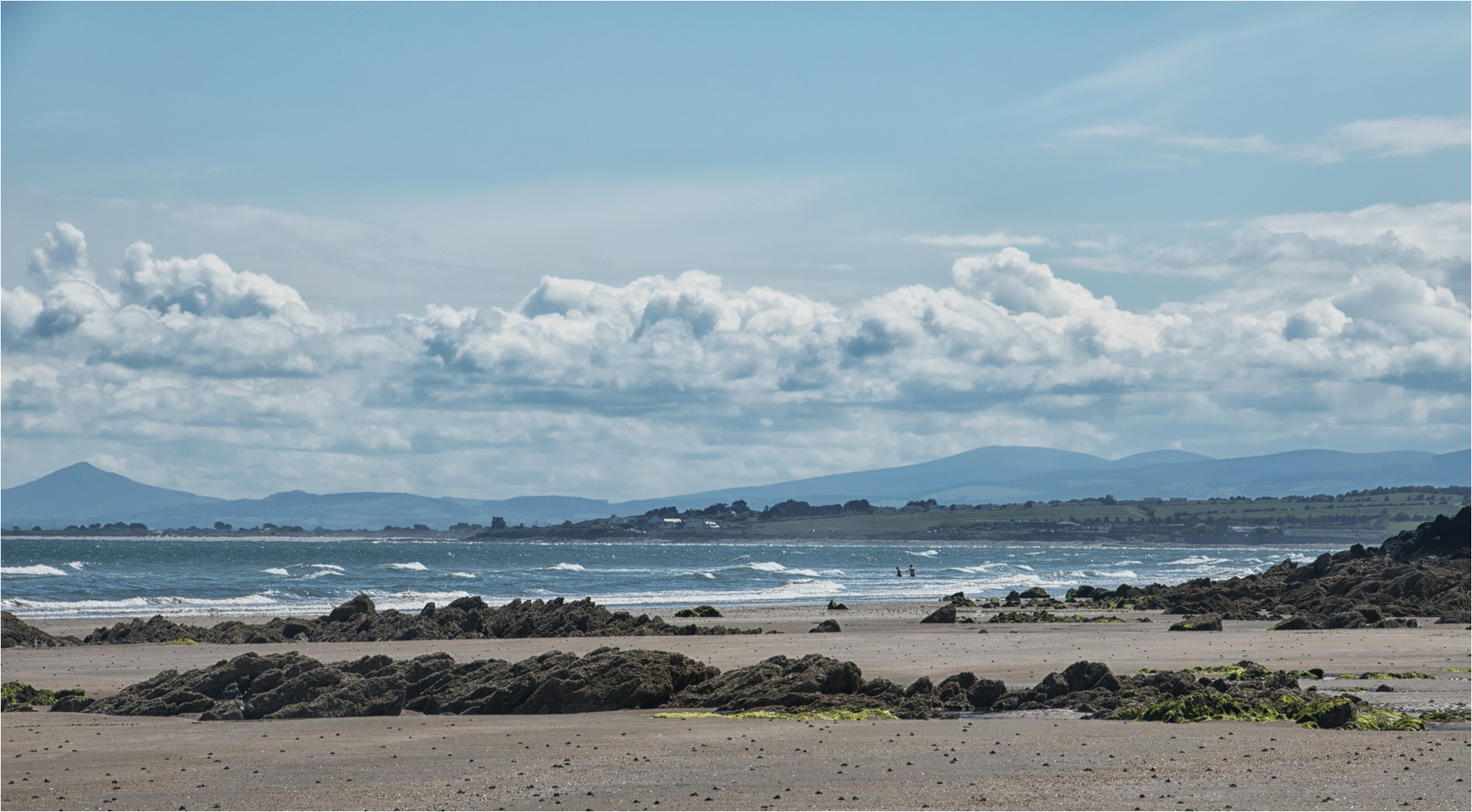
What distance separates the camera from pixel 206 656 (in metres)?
27.9

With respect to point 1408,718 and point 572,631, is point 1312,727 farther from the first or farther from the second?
point 572,631

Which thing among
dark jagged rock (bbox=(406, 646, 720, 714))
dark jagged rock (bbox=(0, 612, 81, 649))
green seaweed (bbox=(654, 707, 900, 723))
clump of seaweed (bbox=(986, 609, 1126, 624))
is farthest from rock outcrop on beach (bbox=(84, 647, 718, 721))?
clump of seaweed (bbox=(986, 609, 1126, 624))

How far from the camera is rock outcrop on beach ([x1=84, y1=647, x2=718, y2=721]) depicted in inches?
707

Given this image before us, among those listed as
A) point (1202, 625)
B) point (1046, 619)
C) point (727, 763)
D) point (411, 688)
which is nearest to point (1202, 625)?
point (1202, 625)

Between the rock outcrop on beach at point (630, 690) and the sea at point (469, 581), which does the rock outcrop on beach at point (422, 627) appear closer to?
the sea at point (469, 581)

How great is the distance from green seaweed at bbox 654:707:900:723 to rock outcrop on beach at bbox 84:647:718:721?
133 cm

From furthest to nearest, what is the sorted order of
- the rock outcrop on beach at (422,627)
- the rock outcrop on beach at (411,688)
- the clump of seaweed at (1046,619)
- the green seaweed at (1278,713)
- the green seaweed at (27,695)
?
the clump of seaweed at (1046,619) → the rock outcrop on beach at (422,627) → the green seaweed at (27,695) → the rock outcrop on beach at (411,688) → the green seaweed at (1278,713)

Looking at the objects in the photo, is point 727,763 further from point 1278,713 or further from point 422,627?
point 422,627

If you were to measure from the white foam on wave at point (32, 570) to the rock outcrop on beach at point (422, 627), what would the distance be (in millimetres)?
58045

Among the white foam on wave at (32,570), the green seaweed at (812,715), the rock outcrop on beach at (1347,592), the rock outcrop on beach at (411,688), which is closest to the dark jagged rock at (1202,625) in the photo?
the rock outcrop on beach at (1347,592)

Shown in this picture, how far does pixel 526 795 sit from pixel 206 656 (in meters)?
19.2

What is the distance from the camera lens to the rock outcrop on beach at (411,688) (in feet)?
58.9

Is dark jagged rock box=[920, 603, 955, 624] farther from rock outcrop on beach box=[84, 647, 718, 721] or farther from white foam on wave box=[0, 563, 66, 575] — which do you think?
white foam on wave box=[0, 563, 66, 575]

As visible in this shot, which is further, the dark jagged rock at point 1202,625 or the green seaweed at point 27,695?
the dark jagged rock at point 1202,625
